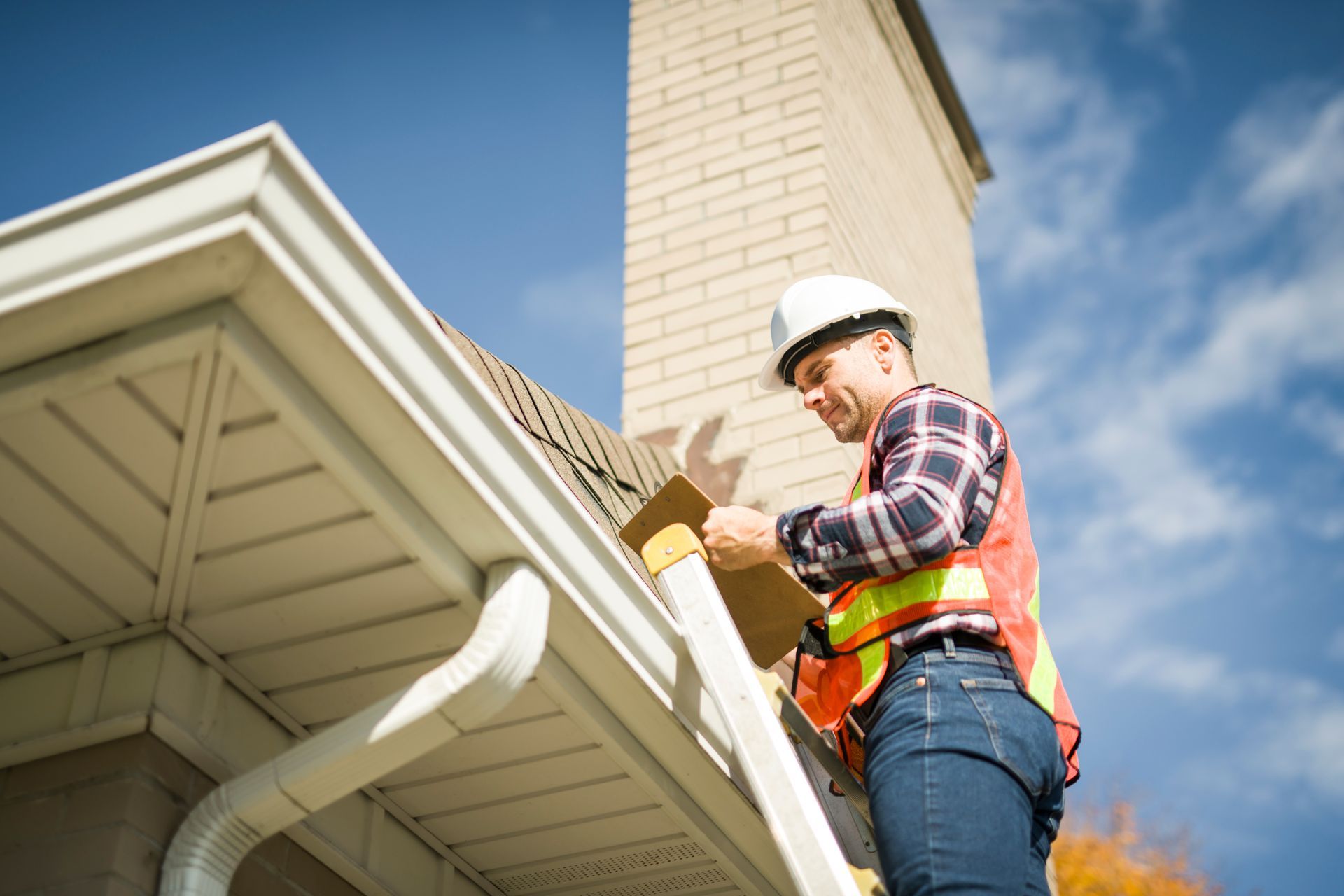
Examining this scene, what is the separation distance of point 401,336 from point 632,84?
6250 millimetres

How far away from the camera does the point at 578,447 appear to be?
4855 millimetres

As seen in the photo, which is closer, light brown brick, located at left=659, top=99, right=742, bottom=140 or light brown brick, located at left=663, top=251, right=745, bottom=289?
light brown brick, located at left=663, top=251, right=745, bottom=289

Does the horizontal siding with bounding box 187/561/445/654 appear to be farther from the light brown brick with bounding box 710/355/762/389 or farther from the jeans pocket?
the light brown brick with bounding box 710/355/762/389

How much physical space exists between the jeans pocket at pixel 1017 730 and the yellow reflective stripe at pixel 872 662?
8.9 inches

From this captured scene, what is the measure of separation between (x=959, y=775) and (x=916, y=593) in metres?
0.45

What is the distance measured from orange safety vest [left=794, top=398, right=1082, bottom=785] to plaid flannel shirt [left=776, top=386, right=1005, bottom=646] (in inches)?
1.3

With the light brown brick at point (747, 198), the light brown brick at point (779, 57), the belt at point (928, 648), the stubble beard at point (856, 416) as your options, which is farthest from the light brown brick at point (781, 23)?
the belt at point (928, 648)

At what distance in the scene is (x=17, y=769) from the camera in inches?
117

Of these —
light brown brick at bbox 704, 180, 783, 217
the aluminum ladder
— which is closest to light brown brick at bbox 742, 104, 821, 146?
light brown brick at bbox 704, 180, 783, 217

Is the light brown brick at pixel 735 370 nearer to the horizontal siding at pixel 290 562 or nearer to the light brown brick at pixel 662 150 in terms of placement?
the light brown brick at pixel 662 150

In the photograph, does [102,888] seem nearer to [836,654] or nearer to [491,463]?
[491,463]

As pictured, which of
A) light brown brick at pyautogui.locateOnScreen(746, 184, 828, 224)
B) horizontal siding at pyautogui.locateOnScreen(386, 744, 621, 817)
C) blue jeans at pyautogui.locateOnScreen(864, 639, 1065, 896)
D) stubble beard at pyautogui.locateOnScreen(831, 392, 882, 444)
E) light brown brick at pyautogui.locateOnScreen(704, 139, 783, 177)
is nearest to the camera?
blue jeans at pyautogui.locateOnScreen(864, 639, 1065, 896)

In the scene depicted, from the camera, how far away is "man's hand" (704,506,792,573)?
120 inches

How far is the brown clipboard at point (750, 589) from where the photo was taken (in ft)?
10.8
